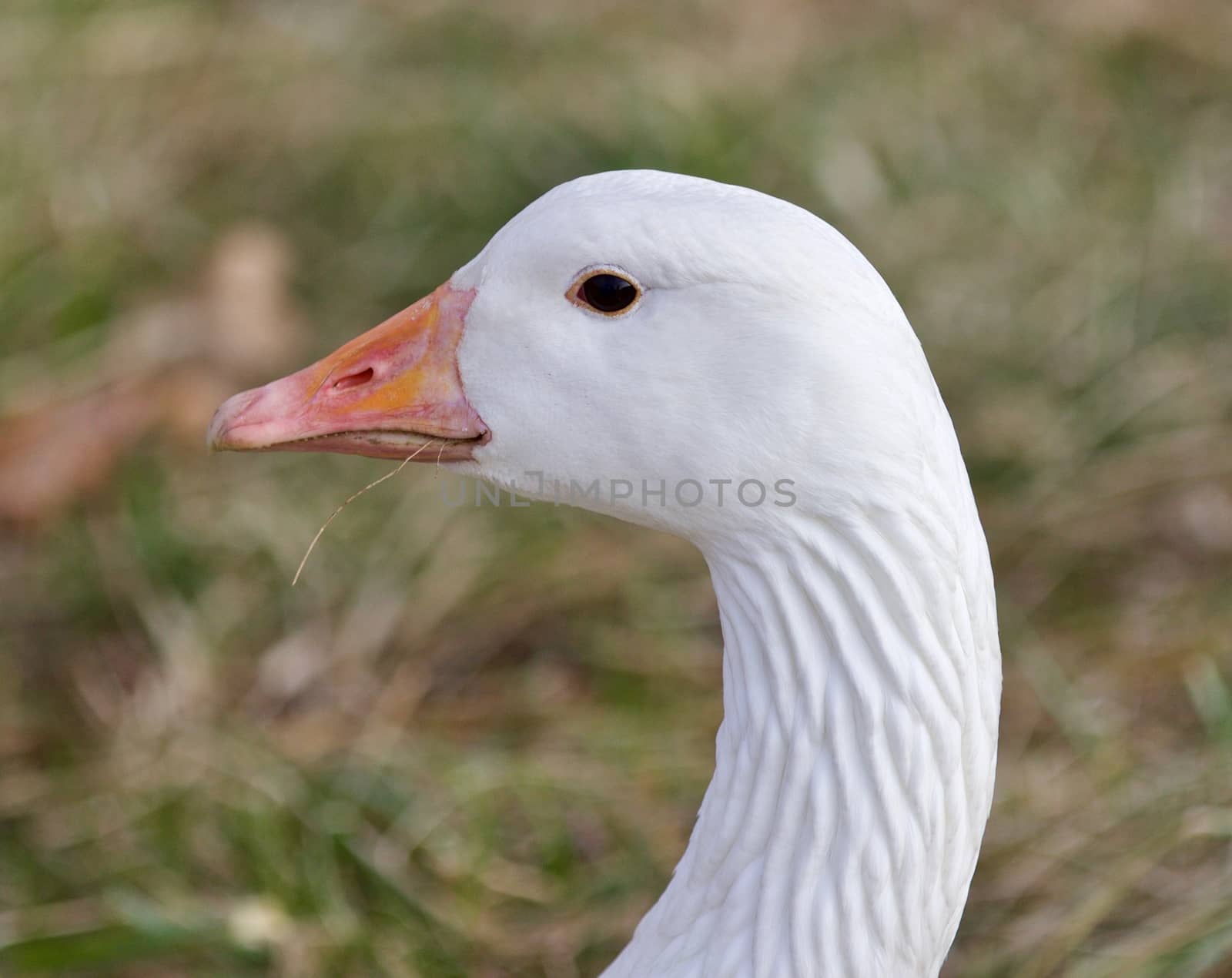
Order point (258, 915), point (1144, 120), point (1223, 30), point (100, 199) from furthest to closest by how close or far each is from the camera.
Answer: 1. point (1223, 30)
2. point (1144, 120)
3. point (100, 199)
4. point (258, 915)

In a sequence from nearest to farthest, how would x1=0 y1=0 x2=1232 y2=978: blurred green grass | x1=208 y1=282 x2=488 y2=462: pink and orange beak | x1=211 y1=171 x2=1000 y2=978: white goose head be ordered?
x1=211 y1=171 x2=1000 y2=978: white goose head, x1=208 y1=282 x2=488 y2=462: pink and orange beak, x1=0 y1=0 x2=1232 y2=978: blurred green grass

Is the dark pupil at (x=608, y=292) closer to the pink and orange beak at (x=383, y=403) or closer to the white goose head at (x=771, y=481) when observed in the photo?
the white goose head at (x=771, y=481)

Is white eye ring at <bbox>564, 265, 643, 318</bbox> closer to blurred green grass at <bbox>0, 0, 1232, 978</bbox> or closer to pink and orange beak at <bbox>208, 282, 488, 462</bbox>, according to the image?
pink and orange beak at <bbox>208, 282, 488, 462</bbox>

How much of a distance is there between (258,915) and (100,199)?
316 cm

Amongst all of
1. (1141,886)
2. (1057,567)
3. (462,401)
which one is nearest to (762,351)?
(462,401)

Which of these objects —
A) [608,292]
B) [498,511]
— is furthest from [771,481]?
[498,511]

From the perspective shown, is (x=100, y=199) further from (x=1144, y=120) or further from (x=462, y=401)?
(x=1144, y=120)

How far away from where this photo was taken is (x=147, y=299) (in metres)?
4.50

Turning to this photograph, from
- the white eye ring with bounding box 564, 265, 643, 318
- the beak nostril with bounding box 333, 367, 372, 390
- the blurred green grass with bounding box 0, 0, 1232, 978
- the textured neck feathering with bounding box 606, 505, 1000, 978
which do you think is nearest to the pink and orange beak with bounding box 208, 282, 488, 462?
the beak nostril with bounding box 333, 367, 372, 390

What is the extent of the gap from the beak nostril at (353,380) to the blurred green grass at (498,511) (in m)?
1.20

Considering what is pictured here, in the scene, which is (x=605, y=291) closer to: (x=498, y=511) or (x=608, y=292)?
(x=608, y=292)

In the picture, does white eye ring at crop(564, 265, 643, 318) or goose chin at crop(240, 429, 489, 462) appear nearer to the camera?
white eye ring at crop(564, 265, 643, 318)

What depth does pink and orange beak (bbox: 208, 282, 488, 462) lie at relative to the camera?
1.74 metres

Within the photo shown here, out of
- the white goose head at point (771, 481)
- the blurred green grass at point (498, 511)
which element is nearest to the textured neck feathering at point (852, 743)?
the white goose head at point (771, 481)
